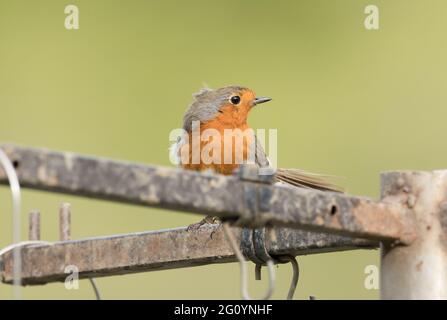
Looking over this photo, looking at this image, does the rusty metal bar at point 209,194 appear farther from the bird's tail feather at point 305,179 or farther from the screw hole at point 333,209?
the bird's tail feather at point 305,179

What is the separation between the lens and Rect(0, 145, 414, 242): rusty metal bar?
1.94 meters

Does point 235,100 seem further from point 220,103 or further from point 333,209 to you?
point 333,209

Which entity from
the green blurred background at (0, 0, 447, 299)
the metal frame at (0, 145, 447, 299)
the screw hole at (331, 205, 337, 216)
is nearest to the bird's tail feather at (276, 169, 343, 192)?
the metal frame at (0, 145, 447, 299)

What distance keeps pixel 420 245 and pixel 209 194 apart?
1.72 ft

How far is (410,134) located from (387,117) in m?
0.25

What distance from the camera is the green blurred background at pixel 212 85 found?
627cm

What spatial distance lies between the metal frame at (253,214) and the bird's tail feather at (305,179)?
1222mm

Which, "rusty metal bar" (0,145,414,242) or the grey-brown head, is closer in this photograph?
"rusty metal bar" (0,145,414,242)

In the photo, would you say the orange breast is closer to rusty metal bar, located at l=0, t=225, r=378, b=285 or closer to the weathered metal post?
rusty metal bar, located at l=0, t=225, r=378, b=285

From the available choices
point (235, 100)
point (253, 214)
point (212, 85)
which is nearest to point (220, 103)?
point (235, 100)

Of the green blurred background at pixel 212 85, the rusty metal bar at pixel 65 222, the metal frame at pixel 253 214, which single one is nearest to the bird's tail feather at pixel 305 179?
the rusty metal bar at pixel 65 222
